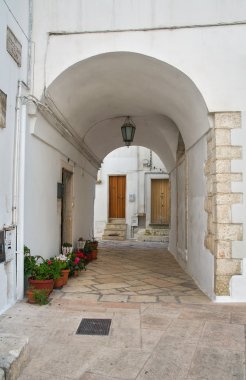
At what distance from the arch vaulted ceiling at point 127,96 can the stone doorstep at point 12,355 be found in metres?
3.27

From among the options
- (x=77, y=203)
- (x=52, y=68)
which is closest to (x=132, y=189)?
(x=77, y=203)

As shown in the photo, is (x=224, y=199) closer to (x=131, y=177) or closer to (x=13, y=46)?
(x=13, y=46)

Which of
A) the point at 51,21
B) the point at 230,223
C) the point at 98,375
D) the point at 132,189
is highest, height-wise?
the point at 51,21

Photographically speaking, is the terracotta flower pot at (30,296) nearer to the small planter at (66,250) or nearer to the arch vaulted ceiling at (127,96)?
the small planter at (66,250)

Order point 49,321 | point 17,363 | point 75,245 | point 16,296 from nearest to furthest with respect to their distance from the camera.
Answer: point 17,363, point 49,321, point 16,296, point 75,245

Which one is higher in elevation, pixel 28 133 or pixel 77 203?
pixel 28 133

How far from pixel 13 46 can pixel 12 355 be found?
3.35 metres

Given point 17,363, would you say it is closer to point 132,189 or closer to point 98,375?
point 98,375

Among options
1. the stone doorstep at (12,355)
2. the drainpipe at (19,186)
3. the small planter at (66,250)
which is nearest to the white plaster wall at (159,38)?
the drainpipe at (19,186)

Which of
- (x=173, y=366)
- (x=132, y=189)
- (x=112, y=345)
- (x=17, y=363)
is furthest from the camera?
(x=132, y=189)

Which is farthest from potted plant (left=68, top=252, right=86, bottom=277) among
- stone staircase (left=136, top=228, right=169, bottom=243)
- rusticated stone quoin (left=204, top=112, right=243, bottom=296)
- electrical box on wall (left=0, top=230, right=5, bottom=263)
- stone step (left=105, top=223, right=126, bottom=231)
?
stone step (left=105, top=223, right=126, bottom=231)

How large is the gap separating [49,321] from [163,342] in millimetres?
1217

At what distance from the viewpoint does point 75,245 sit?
24.4 ft

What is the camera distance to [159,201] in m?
14.8
